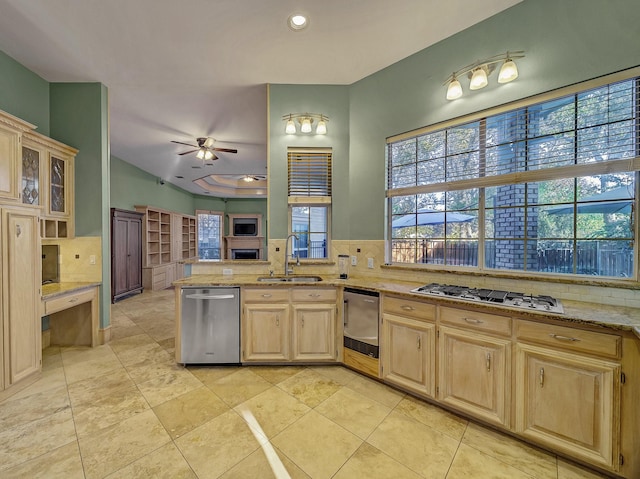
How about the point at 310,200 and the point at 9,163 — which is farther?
the point at 310,200

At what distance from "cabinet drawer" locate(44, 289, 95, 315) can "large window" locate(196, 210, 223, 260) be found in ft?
20.8

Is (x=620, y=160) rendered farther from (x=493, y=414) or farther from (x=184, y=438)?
(x=184, y=438)

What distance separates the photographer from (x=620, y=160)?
177cm

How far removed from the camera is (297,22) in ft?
7.51

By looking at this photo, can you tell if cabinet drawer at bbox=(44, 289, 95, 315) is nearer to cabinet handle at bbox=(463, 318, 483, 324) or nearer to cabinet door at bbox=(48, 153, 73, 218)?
cabinet door at bbox=(48, 153, 73, 218)

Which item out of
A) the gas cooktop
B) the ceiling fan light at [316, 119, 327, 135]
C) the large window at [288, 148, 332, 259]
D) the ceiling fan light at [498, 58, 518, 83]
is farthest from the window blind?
the ceiling fan light at [498, 58, 518, 83]

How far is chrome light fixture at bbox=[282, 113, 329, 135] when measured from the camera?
3059 millimetres

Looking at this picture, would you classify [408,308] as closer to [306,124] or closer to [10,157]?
[306,124]

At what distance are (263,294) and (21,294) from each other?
6.89ft

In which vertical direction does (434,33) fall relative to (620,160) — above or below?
above

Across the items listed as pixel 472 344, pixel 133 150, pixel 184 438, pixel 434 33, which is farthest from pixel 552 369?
pixel 133 150

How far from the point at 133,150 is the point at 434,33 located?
18.6ft

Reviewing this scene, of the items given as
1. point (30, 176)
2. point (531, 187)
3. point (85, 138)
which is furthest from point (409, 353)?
point (85, 138)

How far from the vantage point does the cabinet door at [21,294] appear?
2.17 metres
